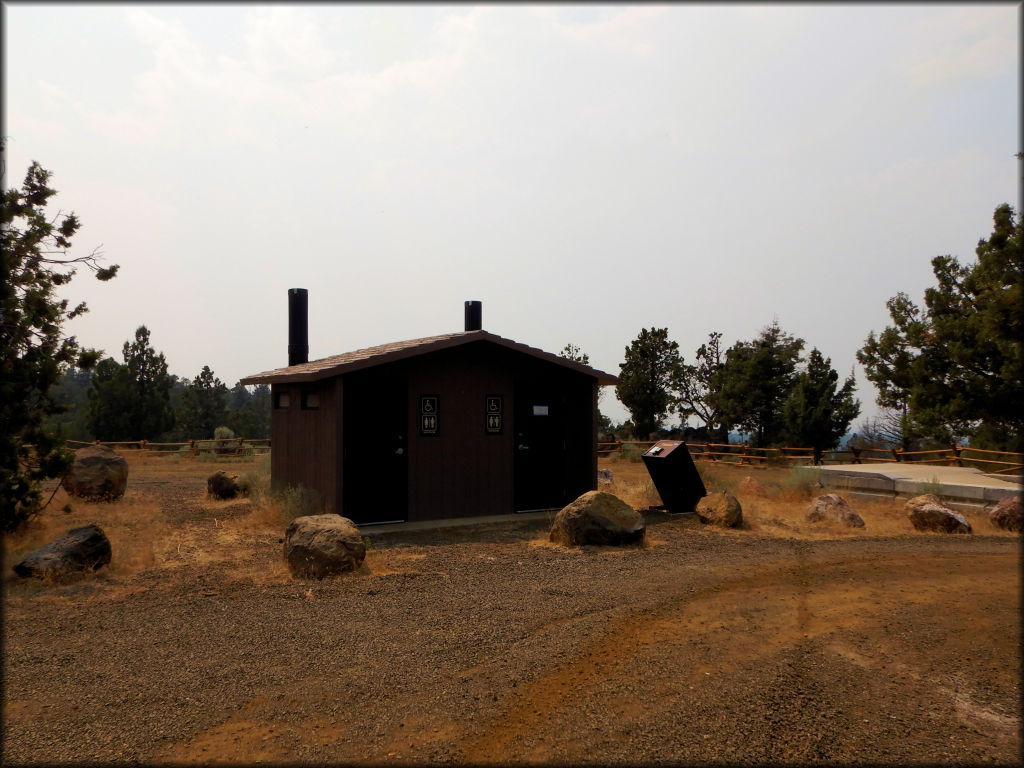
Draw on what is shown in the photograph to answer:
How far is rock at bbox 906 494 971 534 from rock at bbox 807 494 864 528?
0.77 metres

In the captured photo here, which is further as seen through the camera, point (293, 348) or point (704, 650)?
point (293, 348)

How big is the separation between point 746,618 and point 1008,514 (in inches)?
279

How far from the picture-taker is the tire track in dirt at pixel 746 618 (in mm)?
3854

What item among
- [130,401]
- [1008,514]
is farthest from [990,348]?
[130,401]

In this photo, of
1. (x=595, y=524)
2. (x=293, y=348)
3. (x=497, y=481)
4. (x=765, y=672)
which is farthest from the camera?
(x=293, y=348)

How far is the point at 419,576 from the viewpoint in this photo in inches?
289

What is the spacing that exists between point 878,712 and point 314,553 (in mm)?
5448

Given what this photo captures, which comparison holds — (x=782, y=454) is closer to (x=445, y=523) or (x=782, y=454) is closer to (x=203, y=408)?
(x=445, y=523)

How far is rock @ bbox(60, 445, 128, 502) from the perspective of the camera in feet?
42.1

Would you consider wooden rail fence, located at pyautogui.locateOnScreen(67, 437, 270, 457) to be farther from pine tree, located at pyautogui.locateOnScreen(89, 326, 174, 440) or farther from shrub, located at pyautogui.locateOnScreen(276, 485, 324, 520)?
shrub, located at pyautogui.locateOnScreen(276, 485, 324, 520)

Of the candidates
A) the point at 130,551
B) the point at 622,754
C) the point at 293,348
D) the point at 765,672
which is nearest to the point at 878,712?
the point at 765,672

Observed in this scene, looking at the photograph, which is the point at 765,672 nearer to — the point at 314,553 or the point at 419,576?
the point at 419,576

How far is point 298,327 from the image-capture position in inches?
614

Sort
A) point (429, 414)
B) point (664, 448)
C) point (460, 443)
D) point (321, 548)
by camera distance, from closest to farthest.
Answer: point (321, 548) < point (429, 414) < point (460, 443) < point (664, 448)
